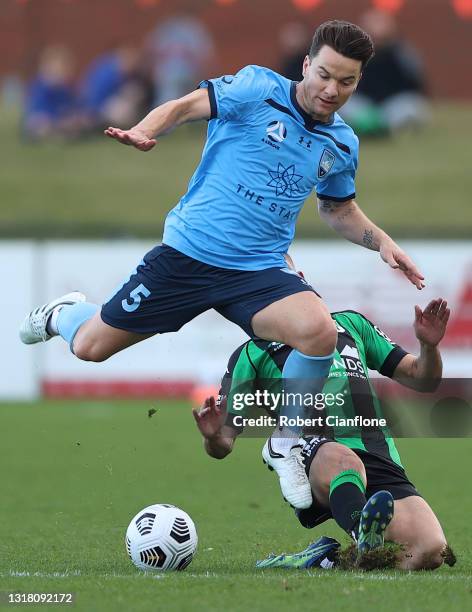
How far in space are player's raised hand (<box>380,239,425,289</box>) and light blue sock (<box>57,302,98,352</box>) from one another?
1.66 metres

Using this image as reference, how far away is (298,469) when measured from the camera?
248 inches

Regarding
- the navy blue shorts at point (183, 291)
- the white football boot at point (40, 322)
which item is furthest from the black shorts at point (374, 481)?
the white football boot at point (40, 322)

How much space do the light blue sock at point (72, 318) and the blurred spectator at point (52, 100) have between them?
49.2ft

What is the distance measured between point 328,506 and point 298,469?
25 centimetres

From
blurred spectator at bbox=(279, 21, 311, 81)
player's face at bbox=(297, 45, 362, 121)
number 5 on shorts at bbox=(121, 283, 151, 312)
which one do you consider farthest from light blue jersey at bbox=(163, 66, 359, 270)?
blurred spectator at bbox=(279, 21, 311, 81)

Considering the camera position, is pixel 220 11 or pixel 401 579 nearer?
pixel 401 579

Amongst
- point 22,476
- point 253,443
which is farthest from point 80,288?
point 22,476

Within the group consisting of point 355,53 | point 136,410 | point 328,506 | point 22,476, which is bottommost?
point 136,410

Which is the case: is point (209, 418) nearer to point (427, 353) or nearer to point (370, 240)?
point (427, 353)

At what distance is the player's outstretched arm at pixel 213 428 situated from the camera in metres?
6.06

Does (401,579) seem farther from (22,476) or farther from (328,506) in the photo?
(22,476)

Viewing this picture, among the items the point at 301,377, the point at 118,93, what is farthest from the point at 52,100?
the point at 301,377

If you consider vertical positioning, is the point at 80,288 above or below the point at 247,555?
below

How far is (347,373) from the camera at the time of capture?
680 centimetres
